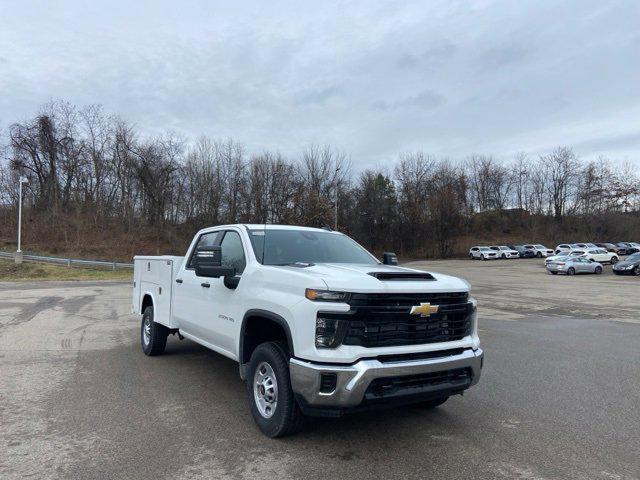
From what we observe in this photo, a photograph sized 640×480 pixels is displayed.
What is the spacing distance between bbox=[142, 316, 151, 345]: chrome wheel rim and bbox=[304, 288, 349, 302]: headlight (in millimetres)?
4785

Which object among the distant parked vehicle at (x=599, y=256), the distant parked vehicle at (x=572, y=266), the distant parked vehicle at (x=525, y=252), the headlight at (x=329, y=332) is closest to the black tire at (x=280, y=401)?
the headlight at (x=329, y=332)

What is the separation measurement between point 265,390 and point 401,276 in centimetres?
163

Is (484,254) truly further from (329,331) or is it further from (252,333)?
(329,331)

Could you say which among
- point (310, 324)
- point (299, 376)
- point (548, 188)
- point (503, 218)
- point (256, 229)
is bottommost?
Answer: point (299, 376)

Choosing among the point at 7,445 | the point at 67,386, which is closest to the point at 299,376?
the point at 7,445

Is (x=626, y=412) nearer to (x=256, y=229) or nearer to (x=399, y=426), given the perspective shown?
(x=399, y=426)

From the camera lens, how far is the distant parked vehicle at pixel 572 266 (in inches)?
1359

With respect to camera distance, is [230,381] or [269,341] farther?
[230,381]

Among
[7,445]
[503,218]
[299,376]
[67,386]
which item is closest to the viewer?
[299,376]

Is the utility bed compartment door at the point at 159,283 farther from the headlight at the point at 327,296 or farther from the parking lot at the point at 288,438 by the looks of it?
the headlight at the point at 327,296

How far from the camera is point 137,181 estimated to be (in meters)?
52.6

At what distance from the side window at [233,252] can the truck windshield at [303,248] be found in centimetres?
20

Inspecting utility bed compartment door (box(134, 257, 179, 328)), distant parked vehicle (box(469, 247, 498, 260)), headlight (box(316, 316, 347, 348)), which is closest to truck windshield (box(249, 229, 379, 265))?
headlight (box(316, 316, 347, 348))

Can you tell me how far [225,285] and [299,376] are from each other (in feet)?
5.47
